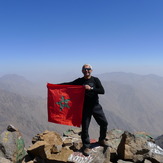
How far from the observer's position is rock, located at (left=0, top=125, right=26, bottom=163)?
10.8 meters

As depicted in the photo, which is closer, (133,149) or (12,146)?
(133,149)

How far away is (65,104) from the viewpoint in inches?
442

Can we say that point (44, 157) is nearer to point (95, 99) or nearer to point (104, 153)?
point (104, 153)

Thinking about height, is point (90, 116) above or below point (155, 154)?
above

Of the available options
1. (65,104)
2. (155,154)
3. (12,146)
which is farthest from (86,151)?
(12,146)

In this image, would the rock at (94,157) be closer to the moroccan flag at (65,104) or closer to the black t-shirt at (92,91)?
the moroccan flag at (65,104)

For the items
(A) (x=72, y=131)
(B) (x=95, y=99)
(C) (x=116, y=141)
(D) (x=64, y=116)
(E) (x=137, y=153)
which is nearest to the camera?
(B) (x=95, y=99)

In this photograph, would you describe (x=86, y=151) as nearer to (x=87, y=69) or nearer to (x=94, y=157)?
(x=94, y=157)

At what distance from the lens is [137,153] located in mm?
10484

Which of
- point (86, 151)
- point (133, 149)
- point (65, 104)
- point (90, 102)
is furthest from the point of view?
point (65, 104)

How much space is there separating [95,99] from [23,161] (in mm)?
6334

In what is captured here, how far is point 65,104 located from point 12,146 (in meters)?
4.44

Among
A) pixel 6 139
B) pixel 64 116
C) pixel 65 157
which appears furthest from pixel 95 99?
pixel 6 139

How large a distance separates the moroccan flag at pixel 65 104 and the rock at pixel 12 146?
9.12ft
